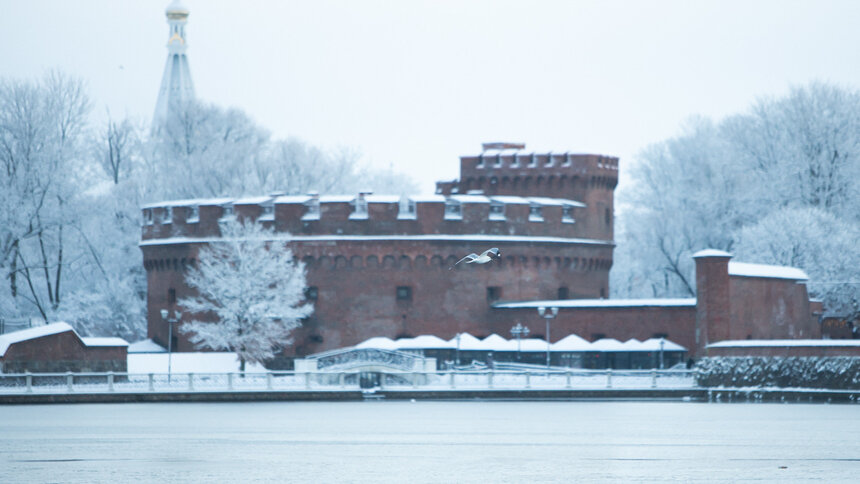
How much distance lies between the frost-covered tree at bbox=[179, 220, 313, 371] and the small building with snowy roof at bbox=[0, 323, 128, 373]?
21.3ft

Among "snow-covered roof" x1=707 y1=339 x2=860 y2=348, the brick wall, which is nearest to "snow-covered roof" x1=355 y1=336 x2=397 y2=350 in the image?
the brick wall

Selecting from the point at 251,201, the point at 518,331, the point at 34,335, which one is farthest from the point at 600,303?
the point at 34,335

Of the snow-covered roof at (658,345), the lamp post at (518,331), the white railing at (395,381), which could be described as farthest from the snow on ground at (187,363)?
the snow-covered roof at (658,345)

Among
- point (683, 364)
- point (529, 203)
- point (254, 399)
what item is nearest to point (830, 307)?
point (683, 364)

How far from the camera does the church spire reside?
4624 inches

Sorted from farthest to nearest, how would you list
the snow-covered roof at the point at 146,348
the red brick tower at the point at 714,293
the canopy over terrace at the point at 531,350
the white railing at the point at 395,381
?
the snow-covered roof at the point at 146,348 < the canopy over terrace at the point at 531,350 < the red brick tower at the point at 714,293 < the white railing at the point at 395,381

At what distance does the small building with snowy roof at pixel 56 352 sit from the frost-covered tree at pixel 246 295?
6.49 metres

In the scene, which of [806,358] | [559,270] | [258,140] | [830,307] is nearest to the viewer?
[806,358]

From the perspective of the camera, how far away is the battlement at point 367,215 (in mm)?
66062

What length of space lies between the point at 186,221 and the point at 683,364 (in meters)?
20.9

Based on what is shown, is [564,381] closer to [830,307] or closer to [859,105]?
[830,307]

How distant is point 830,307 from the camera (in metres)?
63.8

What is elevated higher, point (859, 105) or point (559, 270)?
point (859, 105)

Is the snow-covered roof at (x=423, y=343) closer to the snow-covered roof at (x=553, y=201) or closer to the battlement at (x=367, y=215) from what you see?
the battlement at (x=367, y=215)
